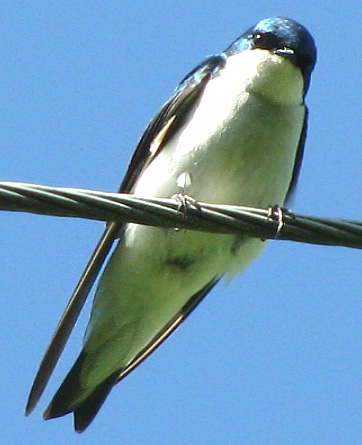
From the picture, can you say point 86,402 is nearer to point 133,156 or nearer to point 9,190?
point 133,156

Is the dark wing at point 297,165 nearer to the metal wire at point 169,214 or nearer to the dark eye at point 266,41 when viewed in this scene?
the dark eye at point 266,41

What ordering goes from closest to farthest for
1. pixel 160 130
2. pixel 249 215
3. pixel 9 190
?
pixel 9 190
pixel 249 215
pixel 160 130

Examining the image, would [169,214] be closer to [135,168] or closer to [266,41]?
[135,168]

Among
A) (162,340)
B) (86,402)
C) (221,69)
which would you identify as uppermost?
(221,69)

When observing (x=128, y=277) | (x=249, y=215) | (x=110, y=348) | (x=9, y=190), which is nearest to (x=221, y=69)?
(x=128, y=277)

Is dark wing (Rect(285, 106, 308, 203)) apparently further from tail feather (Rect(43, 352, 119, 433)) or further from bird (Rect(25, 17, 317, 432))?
tail feather (Rect(43, 352, 119, 433))

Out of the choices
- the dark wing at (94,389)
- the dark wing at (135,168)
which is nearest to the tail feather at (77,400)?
the dark wing at (94,389)
